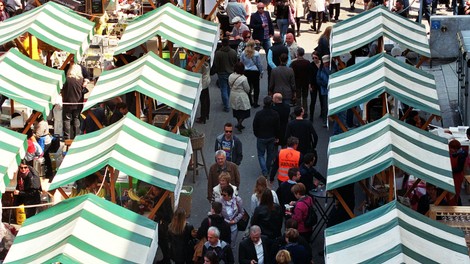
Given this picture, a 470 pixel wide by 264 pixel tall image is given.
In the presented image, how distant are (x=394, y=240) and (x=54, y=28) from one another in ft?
31.9

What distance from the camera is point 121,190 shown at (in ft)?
61.4

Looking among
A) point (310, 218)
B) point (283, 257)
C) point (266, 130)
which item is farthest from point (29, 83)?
point (283, 257)

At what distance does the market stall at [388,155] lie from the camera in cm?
1577

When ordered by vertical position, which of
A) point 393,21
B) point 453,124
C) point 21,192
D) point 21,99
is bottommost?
point 21,192

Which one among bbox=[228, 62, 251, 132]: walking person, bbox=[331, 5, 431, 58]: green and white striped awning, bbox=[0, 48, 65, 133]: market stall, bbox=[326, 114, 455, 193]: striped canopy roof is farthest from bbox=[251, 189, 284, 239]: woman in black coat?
bbox=[228, 62, 251, 132]: walking person

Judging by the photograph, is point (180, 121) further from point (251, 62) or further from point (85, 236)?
point (85, 236)

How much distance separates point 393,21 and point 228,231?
670cm

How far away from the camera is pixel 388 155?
15.9 meters

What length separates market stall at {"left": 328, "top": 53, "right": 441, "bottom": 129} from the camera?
60.2 feet

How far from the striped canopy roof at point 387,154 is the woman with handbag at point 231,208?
146cm

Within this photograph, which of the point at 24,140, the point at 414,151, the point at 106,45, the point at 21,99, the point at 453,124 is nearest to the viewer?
the point at 414,151

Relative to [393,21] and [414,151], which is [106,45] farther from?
[414,151]

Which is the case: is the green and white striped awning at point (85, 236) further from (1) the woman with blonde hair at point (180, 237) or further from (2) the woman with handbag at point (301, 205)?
(2) the woman with handbag at point (301, 205)

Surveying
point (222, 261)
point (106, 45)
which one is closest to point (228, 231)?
point (222, 261)
